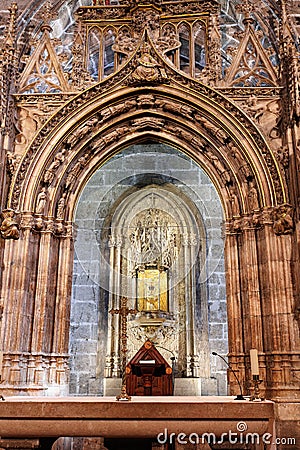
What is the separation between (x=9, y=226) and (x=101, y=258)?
15.4 feet

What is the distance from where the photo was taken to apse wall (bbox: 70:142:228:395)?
11867mm

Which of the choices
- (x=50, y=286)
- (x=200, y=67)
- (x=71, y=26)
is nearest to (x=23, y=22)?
(x=71, y=26)

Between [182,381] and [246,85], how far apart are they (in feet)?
23.5

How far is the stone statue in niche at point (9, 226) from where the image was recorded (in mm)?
8320

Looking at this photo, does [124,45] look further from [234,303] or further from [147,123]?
[234,303]

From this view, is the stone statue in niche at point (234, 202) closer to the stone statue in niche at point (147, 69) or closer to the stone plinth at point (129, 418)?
the stone statue in niche at point (147, 69)

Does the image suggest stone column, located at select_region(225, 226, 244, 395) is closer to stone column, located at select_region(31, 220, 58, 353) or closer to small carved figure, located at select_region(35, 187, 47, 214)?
stone column, located at select_region(31, 220, 58, 353)

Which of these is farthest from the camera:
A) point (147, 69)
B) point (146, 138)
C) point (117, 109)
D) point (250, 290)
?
point (146, 138)

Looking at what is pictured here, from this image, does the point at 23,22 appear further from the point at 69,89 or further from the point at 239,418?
the point at 239,418

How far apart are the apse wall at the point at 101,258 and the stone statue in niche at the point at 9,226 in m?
3.23

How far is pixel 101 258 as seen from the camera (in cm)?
1279

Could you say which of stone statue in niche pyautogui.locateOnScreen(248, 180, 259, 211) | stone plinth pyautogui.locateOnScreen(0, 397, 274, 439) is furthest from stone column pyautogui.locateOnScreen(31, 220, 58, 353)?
stone statue in niche pyautogui.locateOnScreen(248, 180, 259, 211)

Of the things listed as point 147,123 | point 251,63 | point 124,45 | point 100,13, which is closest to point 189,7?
point 124,45

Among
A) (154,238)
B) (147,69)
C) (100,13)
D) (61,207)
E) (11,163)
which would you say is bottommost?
(61,207)
